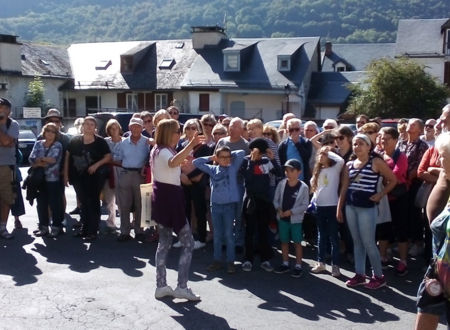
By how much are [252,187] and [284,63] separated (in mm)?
34798

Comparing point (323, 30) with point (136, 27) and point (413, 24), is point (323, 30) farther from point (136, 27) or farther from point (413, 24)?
point (413, 24)

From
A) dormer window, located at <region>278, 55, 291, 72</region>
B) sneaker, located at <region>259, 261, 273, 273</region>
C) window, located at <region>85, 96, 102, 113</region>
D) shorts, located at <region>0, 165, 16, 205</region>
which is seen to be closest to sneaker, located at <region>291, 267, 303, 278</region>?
sneaker, located at <region>259, 261, 273, 273</region>

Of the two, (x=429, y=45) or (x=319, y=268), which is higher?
(x=429, y=45)

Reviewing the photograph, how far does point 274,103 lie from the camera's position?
135 ft

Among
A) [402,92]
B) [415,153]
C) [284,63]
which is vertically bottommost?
[415,153]

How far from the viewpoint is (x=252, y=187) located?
727cm

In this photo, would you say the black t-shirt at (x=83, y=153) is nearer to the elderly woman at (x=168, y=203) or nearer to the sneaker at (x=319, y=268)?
the elderly woman at (x=168, y=203)

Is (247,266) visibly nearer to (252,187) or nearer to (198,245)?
(252,187)

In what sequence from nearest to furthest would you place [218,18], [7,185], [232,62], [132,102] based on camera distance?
[7,185] → [232,62] → [132,102] → [218,18]

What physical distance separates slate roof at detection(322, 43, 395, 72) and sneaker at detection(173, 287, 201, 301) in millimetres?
51983

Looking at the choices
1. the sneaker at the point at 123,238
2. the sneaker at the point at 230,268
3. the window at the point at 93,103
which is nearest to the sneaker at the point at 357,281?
the sneaker at the point at 230,268

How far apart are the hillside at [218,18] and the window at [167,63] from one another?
62.5 m

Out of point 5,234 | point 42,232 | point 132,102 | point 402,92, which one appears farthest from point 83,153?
point 132,102

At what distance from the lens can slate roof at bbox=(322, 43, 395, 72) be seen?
56438 millimetres
